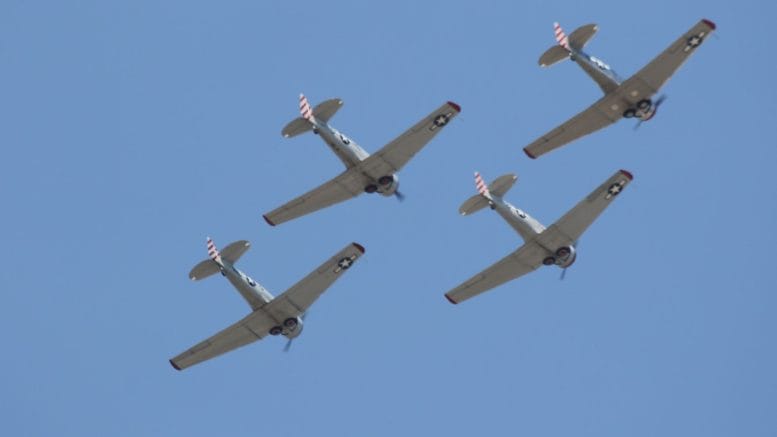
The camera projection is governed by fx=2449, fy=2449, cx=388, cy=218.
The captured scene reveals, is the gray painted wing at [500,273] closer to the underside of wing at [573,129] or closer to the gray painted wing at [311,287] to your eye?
the underside of wing at [573,129]

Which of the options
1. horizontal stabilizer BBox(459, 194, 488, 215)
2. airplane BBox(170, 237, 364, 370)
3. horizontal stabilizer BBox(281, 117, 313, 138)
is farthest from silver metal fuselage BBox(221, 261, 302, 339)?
horizontal stabilizer BBox(459, 194, 488, 215)

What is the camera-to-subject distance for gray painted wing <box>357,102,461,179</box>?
110 meters

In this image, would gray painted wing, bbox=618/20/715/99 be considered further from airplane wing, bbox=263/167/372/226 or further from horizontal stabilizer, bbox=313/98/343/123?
horizontal stabilizer, bbox=313/98/343/123

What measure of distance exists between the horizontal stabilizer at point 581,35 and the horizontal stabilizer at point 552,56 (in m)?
0.54

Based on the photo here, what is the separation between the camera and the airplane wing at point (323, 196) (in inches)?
4402

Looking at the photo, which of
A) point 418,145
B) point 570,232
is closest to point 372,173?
point 418,145

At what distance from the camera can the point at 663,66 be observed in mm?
109875

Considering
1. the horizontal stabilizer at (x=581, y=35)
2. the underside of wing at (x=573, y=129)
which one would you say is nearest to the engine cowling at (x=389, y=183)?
the underside of wing at (x=573, y=129)

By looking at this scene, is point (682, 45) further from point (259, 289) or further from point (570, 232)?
point (259, 289)

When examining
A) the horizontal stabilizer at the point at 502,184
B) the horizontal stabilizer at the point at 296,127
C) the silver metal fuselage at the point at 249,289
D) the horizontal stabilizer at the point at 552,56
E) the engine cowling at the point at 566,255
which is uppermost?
the horizontal stabilizer at the point at 296,127

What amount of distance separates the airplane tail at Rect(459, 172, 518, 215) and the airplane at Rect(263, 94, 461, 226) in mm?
4093

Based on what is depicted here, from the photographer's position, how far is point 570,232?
10975 centimetres

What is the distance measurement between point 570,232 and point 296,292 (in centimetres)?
1260

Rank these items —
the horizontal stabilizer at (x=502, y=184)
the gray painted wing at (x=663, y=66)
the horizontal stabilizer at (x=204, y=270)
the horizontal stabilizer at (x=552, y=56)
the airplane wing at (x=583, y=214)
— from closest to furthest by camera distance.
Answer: the horizontal stabilizer at (x=502, y=184), the horizontal stabilizer at (x=204, y=270), the horizontal stabilizer at (x=552, y=56), the airplane wing at (x=583, y=214), the gray painted wing at (x=663, y=66)
